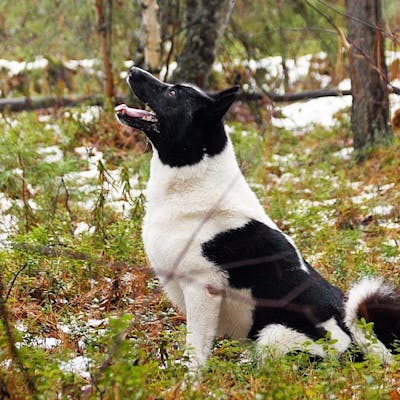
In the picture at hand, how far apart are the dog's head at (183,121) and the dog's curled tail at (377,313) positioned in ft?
3.75

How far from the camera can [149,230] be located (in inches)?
163

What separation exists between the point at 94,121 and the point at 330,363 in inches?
265

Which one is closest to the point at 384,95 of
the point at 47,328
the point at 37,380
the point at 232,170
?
the point at 232,170

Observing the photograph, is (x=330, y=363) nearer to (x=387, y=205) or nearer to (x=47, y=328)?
(x=47, y=328)

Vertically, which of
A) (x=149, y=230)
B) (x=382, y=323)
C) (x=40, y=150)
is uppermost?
(x=149, y=230)

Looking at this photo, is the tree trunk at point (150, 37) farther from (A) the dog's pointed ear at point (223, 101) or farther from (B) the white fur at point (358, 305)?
(B) the white fur at point (358, 305)

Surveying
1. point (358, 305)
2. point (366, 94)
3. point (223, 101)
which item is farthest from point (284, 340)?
point (366, 94)

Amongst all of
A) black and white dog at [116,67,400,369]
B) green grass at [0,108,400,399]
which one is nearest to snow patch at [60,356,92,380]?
green grass at [0,108,400,399]

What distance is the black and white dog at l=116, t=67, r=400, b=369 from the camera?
3.87 m

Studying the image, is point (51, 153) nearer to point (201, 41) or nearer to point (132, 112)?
point (201, 41)

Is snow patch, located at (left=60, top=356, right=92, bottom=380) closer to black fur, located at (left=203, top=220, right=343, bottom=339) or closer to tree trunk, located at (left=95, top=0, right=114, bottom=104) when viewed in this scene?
black fur, located at (left=203, top=220, right=343, bottom=339)

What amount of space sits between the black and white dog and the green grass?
0.18 m

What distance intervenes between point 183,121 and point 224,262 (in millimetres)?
886

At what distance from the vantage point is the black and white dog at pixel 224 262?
387 centimetres
